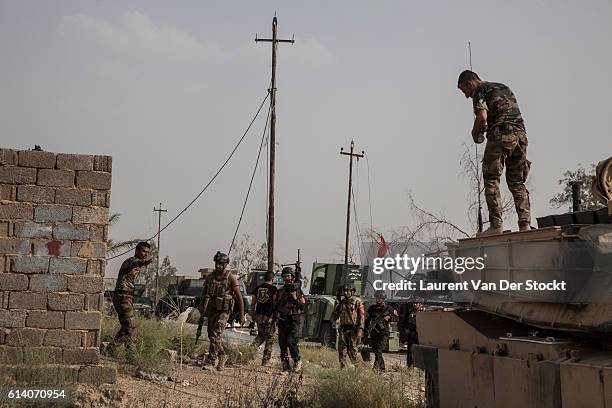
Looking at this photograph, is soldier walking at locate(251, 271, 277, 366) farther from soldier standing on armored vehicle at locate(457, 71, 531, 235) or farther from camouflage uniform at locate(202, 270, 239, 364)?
soldier standing on armored vehicle at locate(457, 71, 531, 235)

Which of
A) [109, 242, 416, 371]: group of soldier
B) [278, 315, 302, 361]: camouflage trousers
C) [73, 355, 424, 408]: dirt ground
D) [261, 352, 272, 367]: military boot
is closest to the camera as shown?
[73, 355, 424, 408]: dirt ground

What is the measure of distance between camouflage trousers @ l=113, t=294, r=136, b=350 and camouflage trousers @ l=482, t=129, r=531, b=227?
227 inches

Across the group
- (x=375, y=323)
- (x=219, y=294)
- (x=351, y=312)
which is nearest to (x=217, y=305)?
(x=219, y=294)

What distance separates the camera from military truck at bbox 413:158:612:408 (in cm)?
535

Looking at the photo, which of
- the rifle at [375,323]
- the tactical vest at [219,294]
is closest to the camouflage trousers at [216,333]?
the tactical vest at [219,294]

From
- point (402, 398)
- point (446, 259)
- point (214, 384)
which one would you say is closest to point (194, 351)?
point (214, 384)

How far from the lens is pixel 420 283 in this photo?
57.1 feet

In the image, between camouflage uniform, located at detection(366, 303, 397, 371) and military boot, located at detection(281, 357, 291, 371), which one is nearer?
military boot, located at detection(281, 357, 291, 371)

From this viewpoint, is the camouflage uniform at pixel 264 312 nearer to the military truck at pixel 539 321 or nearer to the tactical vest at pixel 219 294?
the tactical vest at pixel 219 294

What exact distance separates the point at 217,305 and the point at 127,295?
1.67 meters

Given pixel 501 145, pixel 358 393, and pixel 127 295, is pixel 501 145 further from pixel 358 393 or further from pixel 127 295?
pixel 127 295

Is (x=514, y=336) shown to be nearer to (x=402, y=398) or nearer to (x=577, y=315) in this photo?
(x=577, y=315)

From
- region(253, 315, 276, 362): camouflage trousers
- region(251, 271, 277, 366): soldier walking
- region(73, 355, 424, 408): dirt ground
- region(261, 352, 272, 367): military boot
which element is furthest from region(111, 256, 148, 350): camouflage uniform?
region(251, 271, 277, 366): soldier walking

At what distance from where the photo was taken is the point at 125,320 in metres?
10.9
